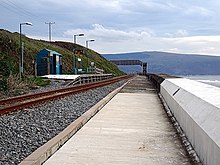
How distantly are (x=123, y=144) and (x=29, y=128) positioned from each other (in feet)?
10.6

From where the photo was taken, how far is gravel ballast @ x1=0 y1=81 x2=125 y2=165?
7.52 m

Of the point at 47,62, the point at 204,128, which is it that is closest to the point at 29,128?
the point at 204,128

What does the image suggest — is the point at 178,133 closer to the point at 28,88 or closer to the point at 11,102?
the point at 11,102

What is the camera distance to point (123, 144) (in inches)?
307

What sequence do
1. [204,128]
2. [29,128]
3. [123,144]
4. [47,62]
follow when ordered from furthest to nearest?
1. [47,62]
2. [29,128]
3. [123,144]
4. [204,128]

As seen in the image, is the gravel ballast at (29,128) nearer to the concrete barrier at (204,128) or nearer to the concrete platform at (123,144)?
the concrete platform at (123,144)

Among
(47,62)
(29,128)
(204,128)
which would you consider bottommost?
→ (29,128)

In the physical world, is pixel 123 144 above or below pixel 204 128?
below

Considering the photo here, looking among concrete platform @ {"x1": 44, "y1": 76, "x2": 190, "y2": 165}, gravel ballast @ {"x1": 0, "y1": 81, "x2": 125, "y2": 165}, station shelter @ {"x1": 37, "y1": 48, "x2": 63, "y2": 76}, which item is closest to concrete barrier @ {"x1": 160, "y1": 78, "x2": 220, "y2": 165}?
concrete platform @ {"x1": 44, "y1": 76, "x2": 190, "y2": 165}

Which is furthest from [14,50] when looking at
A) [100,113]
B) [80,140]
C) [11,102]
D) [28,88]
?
[80,140]

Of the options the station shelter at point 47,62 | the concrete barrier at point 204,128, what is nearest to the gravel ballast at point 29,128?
the concrete barrier at point 204,128

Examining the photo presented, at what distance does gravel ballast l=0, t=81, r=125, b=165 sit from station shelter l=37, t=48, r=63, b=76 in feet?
122

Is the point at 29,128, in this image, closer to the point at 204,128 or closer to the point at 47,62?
the point at 204,128

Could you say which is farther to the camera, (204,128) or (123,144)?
(123,144)
